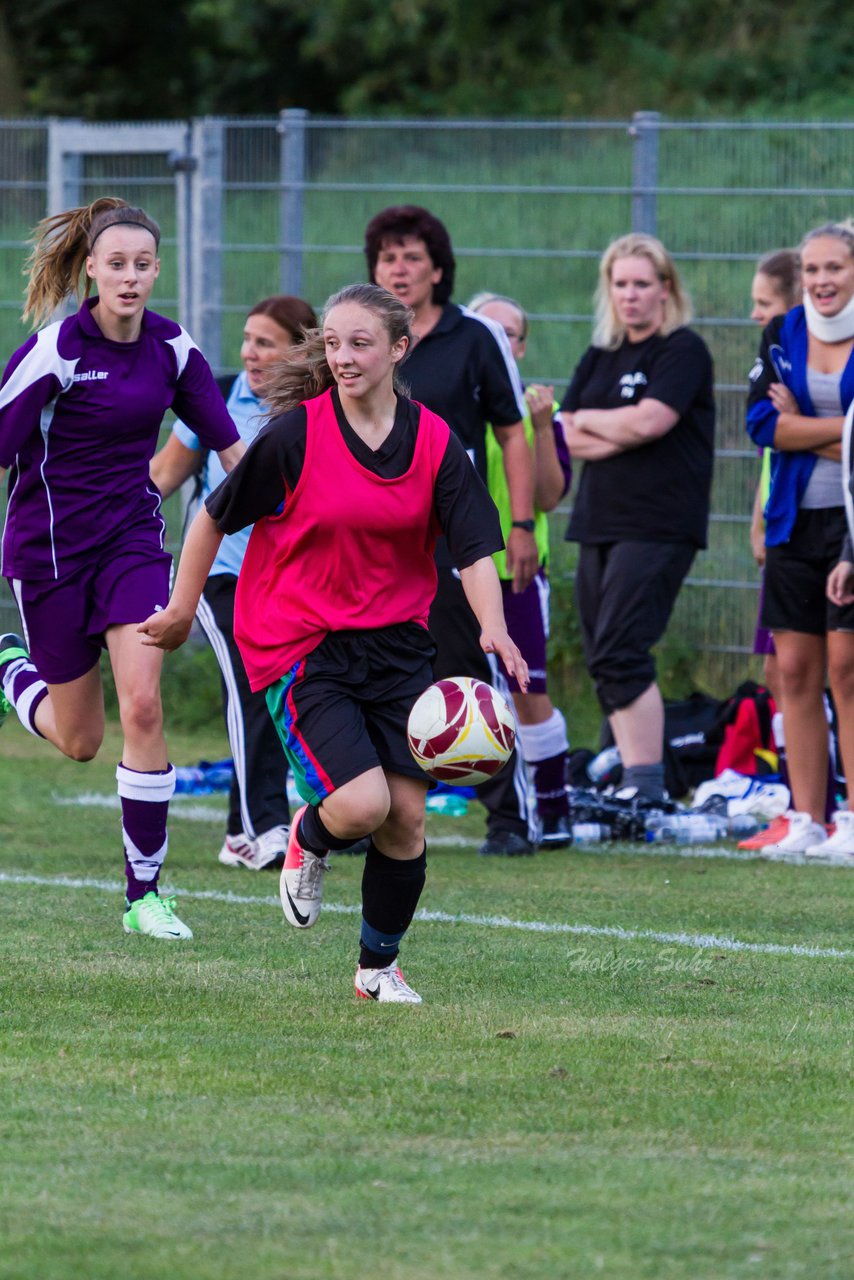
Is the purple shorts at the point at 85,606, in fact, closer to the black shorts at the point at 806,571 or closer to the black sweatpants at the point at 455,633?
the black sweatpants at the point at 455,633

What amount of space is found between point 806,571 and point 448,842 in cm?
190

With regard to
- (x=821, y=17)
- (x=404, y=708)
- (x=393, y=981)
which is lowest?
(x=393, y=981)

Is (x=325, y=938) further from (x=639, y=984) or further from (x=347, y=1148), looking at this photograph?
(x=347, y=1148)

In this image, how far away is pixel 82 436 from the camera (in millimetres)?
6762

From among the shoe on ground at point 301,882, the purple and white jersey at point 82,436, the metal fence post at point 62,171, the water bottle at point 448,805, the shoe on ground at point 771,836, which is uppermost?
the metal fence post at point 62,171

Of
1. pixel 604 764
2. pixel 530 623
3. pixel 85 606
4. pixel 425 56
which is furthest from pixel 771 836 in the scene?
pixel 425 56

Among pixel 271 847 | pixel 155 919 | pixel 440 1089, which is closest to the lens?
pixel 440 1089

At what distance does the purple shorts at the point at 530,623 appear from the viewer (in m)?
8.83

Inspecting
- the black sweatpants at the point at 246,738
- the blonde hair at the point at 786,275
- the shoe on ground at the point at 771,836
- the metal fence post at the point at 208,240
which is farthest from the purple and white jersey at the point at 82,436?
the metal fence post at the point at 208,240

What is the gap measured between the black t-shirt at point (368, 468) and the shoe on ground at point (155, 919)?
1.54 m

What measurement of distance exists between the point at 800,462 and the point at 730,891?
1843 millimetres

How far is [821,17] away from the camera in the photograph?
21.9 metres

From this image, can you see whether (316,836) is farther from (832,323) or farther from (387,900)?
(832,323)

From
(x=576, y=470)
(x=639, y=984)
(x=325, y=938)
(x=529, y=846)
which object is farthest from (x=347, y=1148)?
(x=576, y=470)
